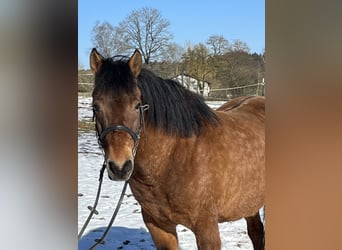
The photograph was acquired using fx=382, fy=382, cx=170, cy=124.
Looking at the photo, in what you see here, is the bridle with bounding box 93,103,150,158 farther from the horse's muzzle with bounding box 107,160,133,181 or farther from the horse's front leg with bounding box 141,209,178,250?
the horse's front leg with bounding box 141,209,178,250

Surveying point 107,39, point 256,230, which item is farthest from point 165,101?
point 256,230

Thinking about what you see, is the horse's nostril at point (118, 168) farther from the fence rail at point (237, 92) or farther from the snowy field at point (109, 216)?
the fence rail at point (237, 92)

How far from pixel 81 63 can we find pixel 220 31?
39cm

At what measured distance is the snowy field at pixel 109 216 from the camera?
3.54 feet

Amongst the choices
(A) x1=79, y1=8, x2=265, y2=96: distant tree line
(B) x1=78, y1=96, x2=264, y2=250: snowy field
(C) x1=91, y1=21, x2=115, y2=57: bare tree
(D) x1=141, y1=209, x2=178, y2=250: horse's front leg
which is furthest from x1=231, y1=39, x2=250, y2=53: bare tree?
(D) x1=141, y1=209, x2=178, y2=250: horse's front leg

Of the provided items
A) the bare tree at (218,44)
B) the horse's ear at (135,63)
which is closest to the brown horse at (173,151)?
the horse's ear at (135,63)

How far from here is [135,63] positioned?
1.00 meters

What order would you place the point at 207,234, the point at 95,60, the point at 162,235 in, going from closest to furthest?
the point at 95,60
the point at 207,234
the point at 162,235

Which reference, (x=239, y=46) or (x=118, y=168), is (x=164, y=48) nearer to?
(x=239, y=46)

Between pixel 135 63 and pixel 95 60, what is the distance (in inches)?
4.1

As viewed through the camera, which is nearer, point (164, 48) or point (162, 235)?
point (164, 48)

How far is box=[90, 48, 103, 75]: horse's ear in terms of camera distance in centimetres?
99
